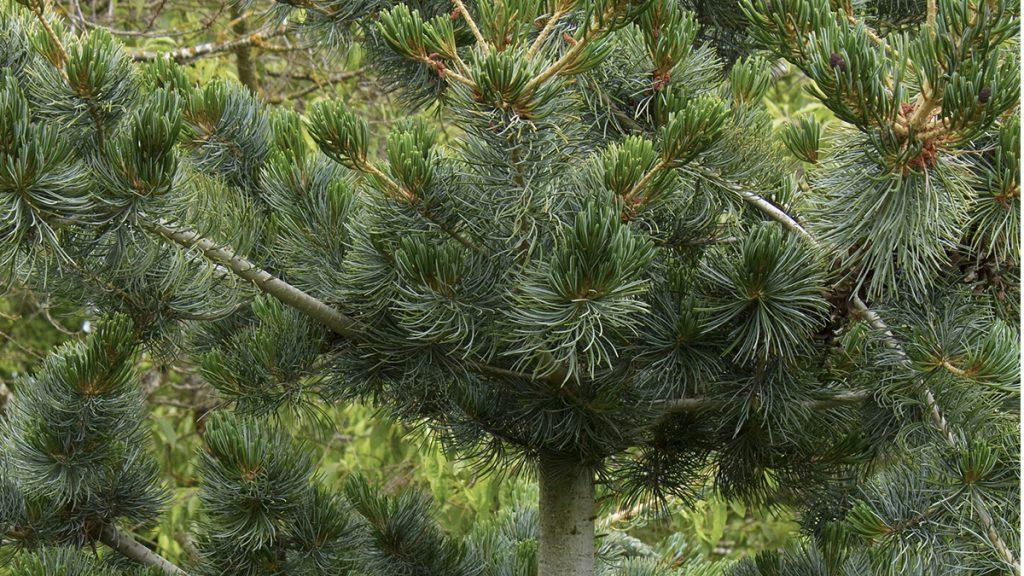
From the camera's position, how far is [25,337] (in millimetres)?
3955

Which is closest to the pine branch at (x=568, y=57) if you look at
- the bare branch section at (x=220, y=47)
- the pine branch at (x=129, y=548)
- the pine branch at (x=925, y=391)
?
the pine branch at (x=925, y=391)

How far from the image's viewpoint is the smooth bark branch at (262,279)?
3.56 ft

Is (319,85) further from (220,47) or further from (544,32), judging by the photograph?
(544,32)

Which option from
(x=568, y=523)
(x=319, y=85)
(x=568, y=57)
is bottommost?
(x=319, y=85)

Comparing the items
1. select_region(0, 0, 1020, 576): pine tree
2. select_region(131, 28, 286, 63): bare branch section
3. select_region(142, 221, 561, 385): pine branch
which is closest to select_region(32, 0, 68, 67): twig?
select_region(0, 0, 1020, 576): pine tree

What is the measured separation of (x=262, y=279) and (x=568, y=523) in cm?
57

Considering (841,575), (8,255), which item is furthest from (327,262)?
(841,575)

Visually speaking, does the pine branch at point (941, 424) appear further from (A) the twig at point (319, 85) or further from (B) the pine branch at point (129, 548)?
(A) the twig at point (319, 85)

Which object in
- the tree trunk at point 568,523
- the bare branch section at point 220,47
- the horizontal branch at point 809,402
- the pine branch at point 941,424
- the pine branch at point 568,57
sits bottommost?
the bare branch section at point 220,47

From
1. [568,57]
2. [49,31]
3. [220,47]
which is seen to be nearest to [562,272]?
[568,57]

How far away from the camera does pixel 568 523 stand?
145 cm

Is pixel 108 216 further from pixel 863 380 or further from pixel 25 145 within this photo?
pixel 863 380

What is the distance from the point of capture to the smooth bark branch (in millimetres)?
1085

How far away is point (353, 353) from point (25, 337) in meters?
3.14
